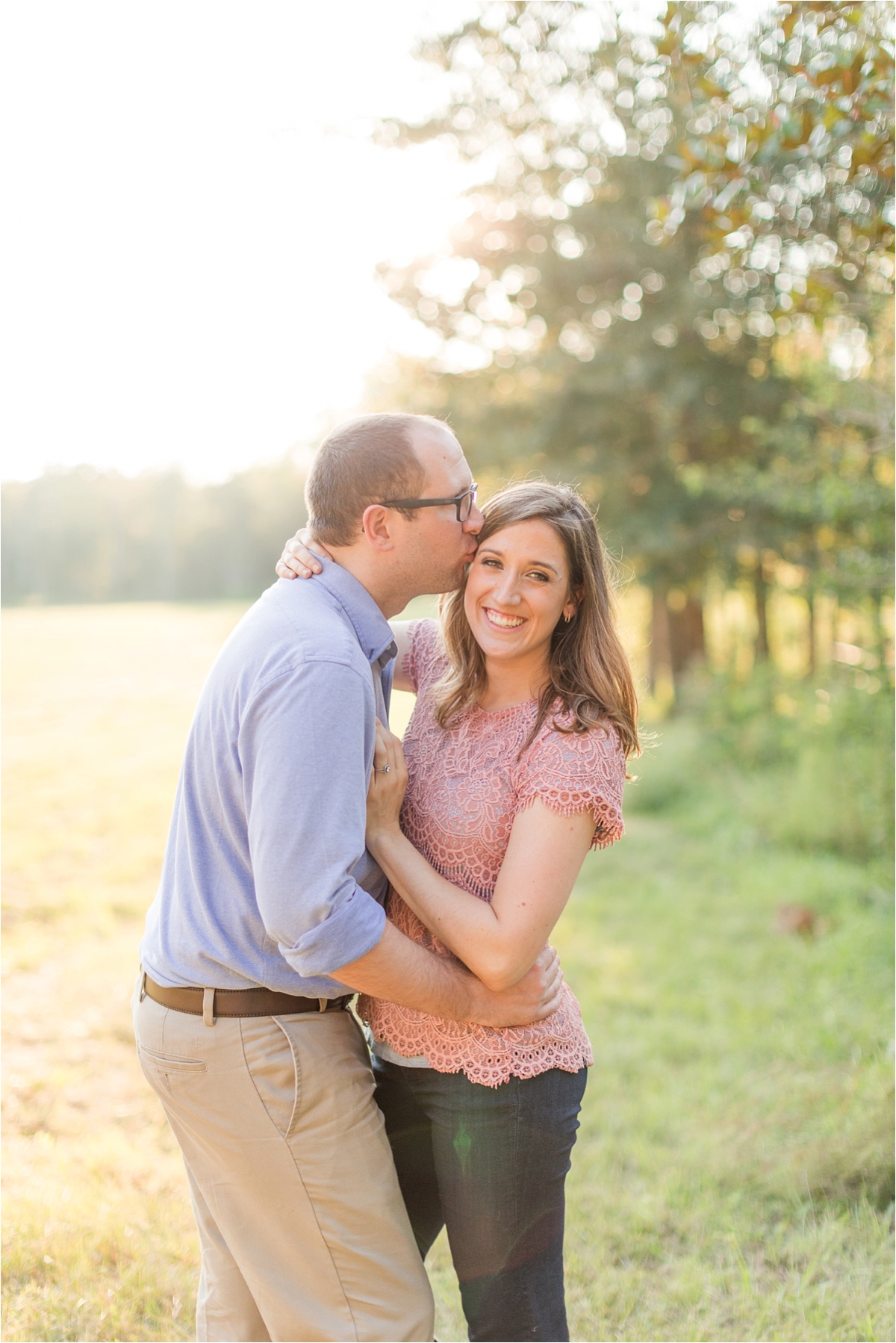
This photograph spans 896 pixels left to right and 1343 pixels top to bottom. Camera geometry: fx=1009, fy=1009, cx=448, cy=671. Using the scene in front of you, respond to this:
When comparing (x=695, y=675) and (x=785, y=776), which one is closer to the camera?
(x=785, y=776)

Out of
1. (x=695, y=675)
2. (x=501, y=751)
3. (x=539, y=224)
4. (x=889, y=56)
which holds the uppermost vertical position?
(x=539, y=224)

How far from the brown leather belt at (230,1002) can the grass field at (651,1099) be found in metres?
1.57

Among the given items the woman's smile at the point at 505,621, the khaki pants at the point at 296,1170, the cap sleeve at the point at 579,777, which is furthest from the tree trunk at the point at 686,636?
the khaki pants at the point at 296,1170

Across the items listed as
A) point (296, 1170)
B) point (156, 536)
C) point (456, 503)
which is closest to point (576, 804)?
point (456, 503)

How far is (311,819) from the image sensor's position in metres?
1.91

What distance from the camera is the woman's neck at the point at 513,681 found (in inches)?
98.7

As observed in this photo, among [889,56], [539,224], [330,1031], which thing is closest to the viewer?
[330,1031]

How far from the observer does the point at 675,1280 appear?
3.52m

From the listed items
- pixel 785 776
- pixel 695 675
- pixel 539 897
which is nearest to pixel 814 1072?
pixel 539 897

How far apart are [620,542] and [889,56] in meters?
11.3

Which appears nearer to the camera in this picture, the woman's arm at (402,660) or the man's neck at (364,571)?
the man's neck at (364,571)

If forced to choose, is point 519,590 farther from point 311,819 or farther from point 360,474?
point 311,819

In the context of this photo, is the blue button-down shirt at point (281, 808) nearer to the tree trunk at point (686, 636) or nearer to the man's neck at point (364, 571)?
the man's neck at point (364, 571)

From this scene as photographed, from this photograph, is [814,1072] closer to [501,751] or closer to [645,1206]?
[645,1206]
